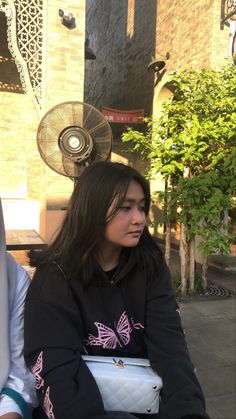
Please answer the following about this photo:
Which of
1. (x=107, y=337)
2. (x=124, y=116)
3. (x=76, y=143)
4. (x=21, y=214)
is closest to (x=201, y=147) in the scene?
(x=76, y=143)

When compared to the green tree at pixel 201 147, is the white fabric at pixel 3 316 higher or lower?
lower

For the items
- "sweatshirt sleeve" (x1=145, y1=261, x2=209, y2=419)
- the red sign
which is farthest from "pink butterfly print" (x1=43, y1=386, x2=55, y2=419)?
the red sign

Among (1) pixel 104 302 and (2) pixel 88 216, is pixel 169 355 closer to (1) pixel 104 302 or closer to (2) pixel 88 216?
(1) pixel 104 302

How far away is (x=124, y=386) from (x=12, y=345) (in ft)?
1.49

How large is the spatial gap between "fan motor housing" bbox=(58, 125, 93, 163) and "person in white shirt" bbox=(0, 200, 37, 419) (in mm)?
4519

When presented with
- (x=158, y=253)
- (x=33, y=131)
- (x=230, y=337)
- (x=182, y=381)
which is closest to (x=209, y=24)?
(x=33, y=131)

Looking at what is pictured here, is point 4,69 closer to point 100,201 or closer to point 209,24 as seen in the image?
point 209,24

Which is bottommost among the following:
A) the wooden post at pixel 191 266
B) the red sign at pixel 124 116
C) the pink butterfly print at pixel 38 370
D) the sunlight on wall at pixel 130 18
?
the wooden post at pixel 191 266

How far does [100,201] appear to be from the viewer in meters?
1.63

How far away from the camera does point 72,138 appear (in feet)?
20.0

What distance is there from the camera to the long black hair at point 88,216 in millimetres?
Result: 1621

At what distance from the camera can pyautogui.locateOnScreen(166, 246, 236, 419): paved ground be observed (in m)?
3.07

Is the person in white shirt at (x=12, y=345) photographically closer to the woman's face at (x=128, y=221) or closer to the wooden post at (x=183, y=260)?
the woman's face at (x=128, y=221)

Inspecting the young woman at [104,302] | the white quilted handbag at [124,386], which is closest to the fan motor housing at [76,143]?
the young woman at [104,302]
